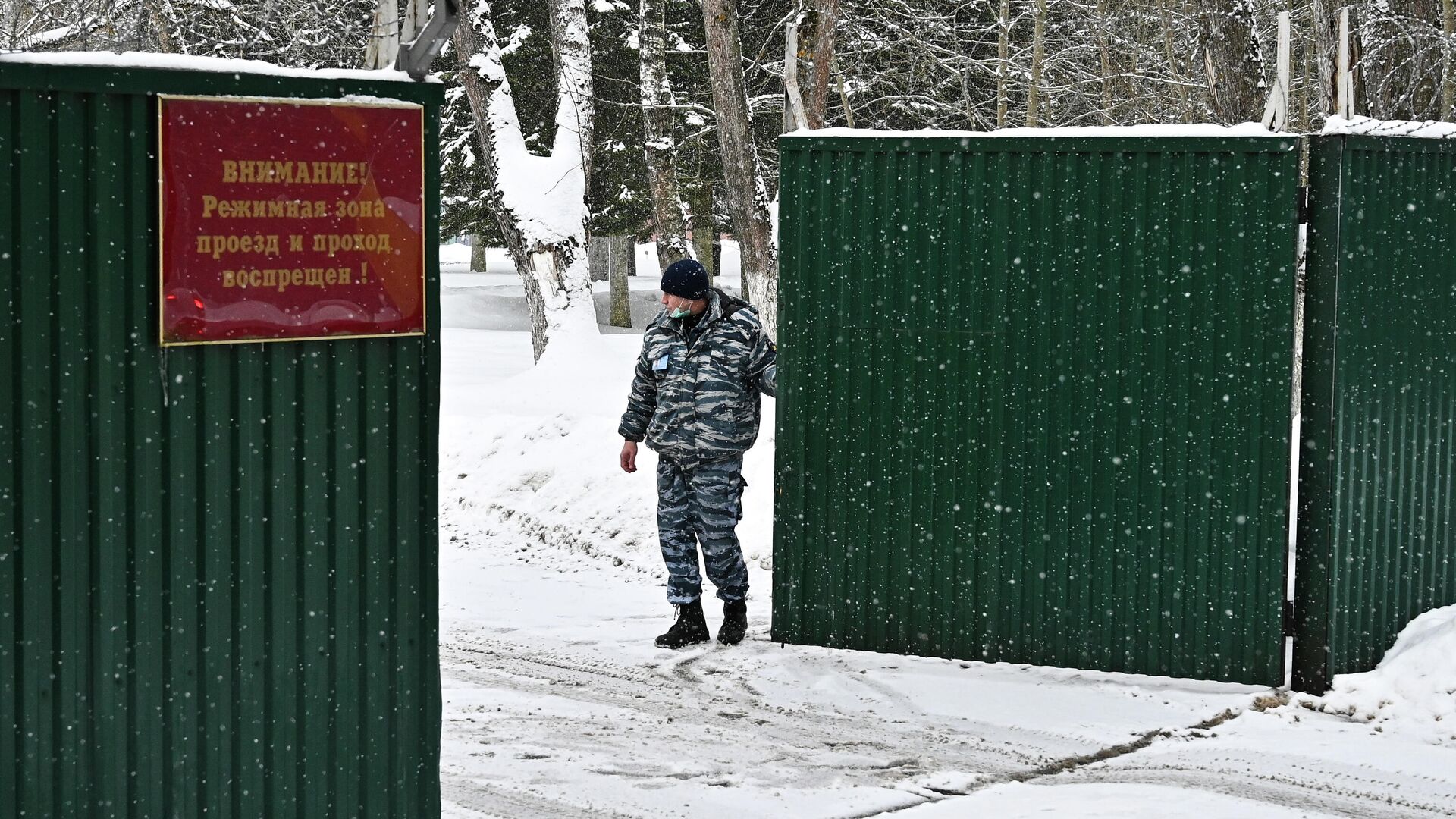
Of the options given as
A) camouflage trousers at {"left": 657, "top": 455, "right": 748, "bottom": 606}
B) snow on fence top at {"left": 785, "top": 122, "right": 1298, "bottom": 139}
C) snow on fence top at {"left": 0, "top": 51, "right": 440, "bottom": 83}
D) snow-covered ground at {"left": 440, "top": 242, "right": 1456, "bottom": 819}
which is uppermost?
snow on fence top at {"left": 785, "top": 122, "right": 1298, "bottom": 139}

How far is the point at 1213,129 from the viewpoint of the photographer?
6883 mm

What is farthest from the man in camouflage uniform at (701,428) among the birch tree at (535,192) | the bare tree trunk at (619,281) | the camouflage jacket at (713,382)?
the bare tree trunk at (619,281)

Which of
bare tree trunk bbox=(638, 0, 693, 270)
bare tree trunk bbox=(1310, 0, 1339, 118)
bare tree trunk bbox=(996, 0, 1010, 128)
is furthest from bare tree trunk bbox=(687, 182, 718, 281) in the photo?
bare tree trunk bbox=(1310, 0, 1339, 118)

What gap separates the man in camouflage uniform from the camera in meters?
7.57

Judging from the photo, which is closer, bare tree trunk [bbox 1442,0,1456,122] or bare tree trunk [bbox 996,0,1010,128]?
bare tree trunk [bbox 1442,0,1456,122]

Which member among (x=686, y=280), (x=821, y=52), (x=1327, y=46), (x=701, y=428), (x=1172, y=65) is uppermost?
(x=1172, y=65)

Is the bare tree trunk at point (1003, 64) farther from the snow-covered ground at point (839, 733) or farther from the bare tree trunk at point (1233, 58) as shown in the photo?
the snow-covered ground at point (839, 733)

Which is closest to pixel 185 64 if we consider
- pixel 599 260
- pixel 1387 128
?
pixel 1387 128

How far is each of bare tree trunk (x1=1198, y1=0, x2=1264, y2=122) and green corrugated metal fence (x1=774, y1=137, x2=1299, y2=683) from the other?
4604 millimetres

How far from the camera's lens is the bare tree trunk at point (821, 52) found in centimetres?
1366

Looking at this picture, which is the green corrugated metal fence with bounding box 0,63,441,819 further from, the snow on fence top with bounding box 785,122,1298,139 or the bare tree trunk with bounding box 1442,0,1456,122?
the bare tree trunk with bounding box 1442,0,1456,122

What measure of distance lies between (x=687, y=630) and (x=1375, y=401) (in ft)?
10.1

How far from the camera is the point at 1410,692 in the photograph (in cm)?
657

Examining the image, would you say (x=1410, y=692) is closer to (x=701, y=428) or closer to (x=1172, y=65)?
(x=701, y=428)
